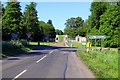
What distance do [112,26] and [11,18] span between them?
26.6m

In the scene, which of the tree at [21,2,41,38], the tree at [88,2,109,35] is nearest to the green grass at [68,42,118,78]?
the tree at [21,2,41,38]

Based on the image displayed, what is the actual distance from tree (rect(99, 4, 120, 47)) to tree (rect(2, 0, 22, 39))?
2397 centimetres

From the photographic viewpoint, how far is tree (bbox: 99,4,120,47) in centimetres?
7881

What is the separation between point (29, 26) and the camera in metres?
84.6

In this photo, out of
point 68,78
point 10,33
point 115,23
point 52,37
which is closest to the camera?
point 68,78

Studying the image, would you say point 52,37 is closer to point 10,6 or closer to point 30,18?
point 30,18

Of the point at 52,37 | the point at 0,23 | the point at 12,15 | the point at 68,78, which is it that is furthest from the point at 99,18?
the point at 52,37

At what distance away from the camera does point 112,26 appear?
3142 inches

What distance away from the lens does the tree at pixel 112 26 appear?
3103 inches

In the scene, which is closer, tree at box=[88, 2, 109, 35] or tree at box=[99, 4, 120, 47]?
tree at box=[99, 4, 120, 47]

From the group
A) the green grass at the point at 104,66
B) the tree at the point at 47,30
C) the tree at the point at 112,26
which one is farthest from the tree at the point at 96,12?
the tree at the point at 47,30

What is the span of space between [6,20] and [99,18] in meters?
37.1

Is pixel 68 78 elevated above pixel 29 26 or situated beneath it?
situated beneath

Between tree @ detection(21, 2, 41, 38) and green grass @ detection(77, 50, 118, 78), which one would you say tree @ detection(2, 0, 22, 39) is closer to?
tree @ detection(21, 2, 41, 38)
